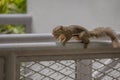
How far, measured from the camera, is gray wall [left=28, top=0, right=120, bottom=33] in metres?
1.69

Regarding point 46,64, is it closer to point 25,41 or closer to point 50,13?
point 25,41

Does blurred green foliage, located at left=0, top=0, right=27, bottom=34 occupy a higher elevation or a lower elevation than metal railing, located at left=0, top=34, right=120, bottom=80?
lower

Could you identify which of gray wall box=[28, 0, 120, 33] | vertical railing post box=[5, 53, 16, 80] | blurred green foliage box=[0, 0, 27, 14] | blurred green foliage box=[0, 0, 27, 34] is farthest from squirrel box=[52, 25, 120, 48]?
blurred green foliage box=[0, 0, 27, 14]

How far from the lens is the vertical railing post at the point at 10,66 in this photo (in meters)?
0.49

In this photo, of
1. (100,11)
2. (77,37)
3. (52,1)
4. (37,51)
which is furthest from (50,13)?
(37,51)

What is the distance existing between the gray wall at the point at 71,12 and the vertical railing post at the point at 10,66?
119 cm

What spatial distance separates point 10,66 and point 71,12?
1369mm

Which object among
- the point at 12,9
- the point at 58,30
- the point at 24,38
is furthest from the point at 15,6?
the point at 24,38

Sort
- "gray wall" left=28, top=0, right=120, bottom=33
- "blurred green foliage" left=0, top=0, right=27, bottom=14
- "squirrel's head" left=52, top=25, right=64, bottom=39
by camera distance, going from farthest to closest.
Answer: "blurred green foliage" left=0, top=0, right=27, bottom=14 < "gray wall" left=28, top=0, right=120, bottom=33 < "squirrel's head" left=52, top=25, right=64, bottom=39

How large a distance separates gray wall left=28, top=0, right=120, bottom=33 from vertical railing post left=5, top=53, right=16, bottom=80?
1186 mm

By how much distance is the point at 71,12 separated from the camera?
1822 millimetres

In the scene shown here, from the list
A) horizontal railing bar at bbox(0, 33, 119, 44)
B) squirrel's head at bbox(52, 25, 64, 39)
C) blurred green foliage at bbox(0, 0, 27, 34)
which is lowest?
blurred green foliage at bbox(0, 0, 27, 34)

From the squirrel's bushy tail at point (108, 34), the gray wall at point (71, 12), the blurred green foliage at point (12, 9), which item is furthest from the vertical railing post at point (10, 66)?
the blurred green foliage at point (12, 9)

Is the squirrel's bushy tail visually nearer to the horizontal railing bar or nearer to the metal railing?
the metal railing
